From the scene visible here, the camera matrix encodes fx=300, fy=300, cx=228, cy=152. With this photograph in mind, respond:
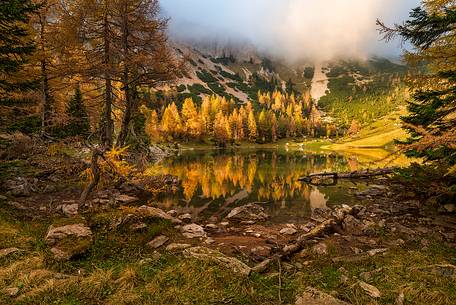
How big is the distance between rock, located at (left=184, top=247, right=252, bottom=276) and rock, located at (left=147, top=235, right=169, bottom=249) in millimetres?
1490

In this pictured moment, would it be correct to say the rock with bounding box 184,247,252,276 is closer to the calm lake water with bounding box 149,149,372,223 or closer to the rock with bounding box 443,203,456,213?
the calm lake water with bounding box 149,149,372,223

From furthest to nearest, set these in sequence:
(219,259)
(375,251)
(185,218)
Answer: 1. (185,218)
2. (375,251)
3. (219,259)

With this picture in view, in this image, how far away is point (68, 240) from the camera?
9.20m

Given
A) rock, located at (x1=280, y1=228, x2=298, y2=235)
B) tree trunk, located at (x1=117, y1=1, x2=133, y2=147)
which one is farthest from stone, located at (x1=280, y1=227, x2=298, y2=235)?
tree trunk, located at (x1=117, y1=1, x2=133, y2=147)

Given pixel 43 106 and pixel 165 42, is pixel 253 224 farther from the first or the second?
pixel 43 106

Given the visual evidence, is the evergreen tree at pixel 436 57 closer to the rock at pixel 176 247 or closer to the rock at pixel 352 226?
the rock at pixel 352 226

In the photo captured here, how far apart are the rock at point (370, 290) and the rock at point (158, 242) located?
21.1 ft

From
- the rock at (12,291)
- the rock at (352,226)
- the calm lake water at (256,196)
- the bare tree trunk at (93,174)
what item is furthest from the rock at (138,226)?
the rock at (352,226)

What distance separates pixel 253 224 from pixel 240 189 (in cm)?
1117

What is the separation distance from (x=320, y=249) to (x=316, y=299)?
378cm

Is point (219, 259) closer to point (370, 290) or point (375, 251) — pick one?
point (370, 290)

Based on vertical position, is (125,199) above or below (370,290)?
below

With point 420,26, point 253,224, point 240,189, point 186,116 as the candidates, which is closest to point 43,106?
point 240,189

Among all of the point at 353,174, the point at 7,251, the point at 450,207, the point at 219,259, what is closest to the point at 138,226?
the point at 7,251
